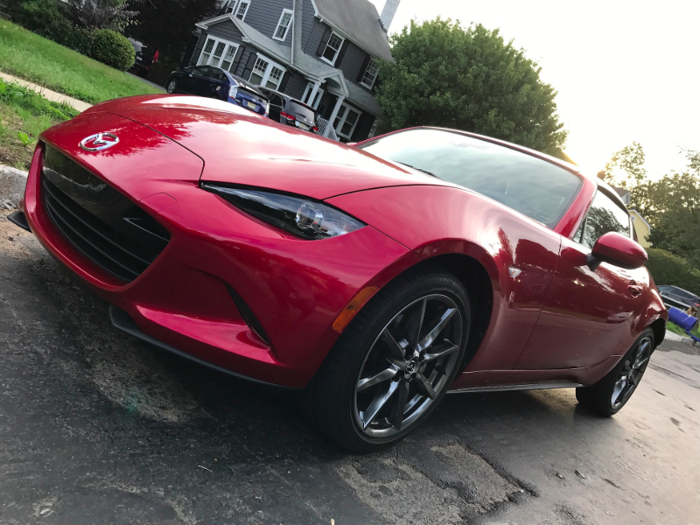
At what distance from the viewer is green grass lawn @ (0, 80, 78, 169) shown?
4270mm

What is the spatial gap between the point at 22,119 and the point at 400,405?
4.60 m

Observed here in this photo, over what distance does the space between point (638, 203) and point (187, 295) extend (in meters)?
74.8

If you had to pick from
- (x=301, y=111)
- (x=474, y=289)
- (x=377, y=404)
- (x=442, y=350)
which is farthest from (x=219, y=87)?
(x=377, y=404)

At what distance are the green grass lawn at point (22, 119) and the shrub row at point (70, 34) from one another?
1260 centimetres

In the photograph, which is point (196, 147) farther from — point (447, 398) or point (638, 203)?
Answer: point (638, 203)

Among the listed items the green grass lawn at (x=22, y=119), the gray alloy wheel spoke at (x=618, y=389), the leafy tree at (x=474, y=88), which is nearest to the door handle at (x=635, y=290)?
the gray alloy wheel spoke at (x=618, y=389)

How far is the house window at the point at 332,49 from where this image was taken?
99.1 ft

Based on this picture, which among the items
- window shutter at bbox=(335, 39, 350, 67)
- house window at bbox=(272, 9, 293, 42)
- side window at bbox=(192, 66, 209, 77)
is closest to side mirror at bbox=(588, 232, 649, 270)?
side window at bbox=(192, 66, 209, 77)

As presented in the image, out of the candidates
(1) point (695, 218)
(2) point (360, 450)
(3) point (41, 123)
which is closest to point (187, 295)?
(2) point (360, 450)

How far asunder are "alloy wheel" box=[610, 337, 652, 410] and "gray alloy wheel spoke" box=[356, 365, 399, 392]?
8.62 feet

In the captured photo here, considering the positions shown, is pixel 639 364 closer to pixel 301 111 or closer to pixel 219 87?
pixel 301 111

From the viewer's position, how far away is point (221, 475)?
188cm

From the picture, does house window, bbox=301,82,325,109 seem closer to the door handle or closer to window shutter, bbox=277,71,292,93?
window shutter, bbox=277,71,292,93

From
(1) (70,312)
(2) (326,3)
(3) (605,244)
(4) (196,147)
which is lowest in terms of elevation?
(1) (70,312)
